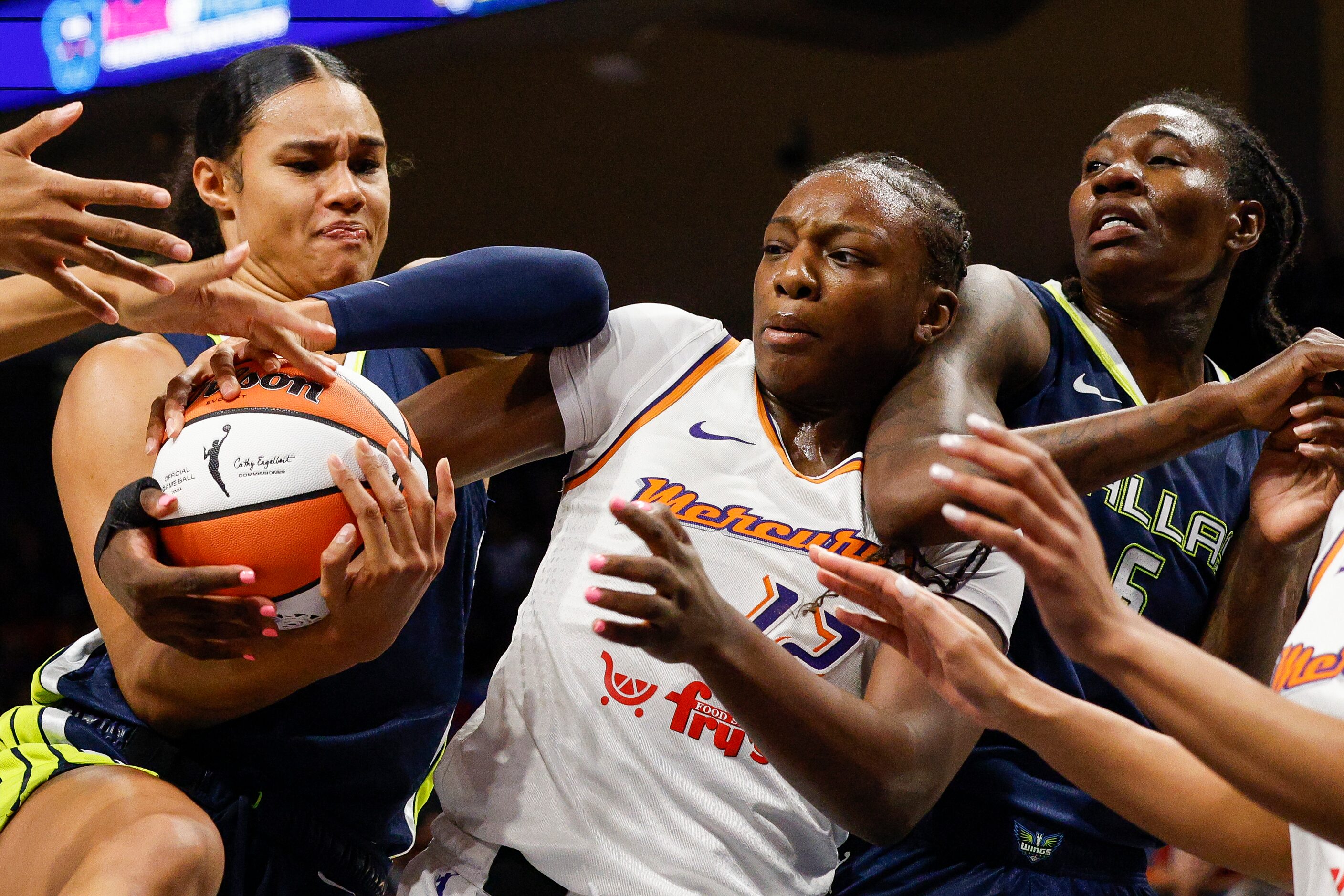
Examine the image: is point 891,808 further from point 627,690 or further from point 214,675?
point 214,675

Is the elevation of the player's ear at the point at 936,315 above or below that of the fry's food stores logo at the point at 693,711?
above

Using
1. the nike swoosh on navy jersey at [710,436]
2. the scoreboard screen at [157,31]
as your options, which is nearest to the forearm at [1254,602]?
the nike swoosh on navy jersey at [710,436]

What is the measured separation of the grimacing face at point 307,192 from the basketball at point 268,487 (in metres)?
0.64

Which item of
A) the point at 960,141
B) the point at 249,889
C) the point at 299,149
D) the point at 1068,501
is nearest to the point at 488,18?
the point at 960,141

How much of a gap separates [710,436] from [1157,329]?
41.5 inches

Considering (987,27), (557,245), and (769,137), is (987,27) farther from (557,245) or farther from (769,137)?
(557,245)

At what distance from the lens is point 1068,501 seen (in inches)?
53.9

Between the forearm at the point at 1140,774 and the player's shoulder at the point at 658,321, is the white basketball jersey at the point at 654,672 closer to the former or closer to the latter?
the player's shoulder at the point at 658,321

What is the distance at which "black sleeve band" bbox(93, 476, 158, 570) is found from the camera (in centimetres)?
A: 192

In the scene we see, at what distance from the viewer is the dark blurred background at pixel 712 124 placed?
637 centimetres

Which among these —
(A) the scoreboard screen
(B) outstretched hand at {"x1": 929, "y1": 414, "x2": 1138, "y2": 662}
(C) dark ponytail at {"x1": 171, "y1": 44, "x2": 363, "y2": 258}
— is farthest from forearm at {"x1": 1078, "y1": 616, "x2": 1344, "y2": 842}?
(A) the scoreboard screen

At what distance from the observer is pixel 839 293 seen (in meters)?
2.26

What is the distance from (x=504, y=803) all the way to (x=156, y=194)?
106cm

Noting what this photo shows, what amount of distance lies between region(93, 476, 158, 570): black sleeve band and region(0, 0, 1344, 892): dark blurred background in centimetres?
505
